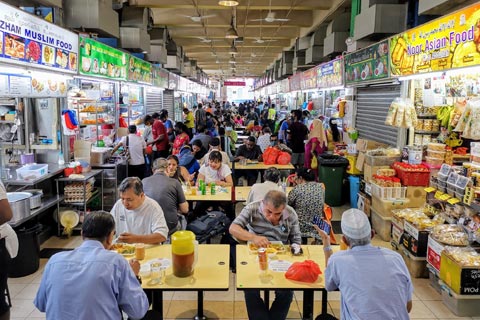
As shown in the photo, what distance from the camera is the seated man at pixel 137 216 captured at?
363 cm

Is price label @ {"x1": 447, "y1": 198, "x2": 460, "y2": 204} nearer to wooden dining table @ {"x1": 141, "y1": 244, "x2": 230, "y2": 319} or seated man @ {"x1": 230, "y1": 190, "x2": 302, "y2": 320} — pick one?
seated man @ {"x1": 230, "y1": 190, "x2": 302, "y2": 320}

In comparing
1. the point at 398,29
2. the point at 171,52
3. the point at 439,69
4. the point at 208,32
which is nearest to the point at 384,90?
the point at 398,29

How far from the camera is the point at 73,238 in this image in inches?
256

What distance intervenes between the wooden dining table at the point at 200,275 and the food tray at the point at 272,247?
0.22 m

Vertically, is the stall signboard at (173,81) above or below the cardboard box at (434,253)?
A: above

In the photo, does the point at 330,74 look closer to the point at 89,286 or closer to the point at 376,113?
the point at 376,113

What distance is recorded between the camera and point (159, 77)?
1388cm

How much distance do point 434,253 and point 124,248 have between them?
11.6ft

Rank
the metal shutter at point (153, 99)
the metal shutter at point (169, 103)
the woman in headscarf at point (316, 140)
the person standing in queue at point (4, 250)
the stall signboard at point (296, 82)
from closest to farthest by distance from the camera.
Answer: the person standing in queue at point (4, 250)
the woman in headscarf at point (316, 140)
the metal shutter at point (153, 99)
the stall signboard at point (296, 82)
the metal shutter at point (169, 103)

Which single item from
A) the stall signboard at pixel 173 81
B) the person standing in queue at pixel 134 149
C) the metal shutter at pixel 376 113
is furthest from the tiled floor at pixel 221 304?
the stall signboard at pixel 173 81

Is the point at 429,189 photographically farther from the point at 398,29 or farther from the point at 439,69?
the point at 398,29

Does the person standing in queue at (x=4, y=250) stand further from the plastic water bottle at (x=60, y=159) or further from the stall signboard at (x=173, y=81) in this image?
the stall signboard at (x=173, y=81)

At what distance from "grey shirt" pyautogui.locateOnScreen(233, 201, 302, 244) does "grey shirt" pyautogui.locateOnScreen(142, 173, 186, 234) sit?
101 centimetres

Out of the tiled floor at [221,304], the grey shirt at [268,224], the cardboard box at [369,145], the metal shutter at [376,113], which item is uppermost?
the metal shutter at [376,113]
